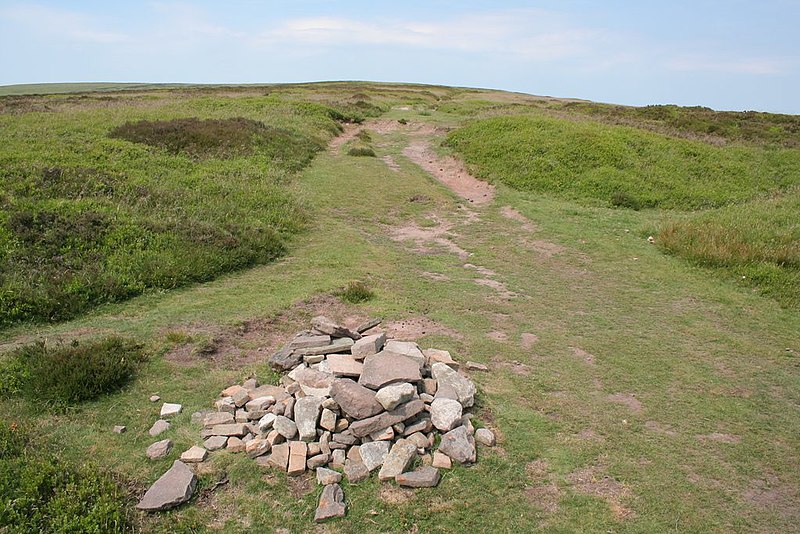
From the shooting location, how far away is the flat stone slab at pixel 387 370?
6199 mm

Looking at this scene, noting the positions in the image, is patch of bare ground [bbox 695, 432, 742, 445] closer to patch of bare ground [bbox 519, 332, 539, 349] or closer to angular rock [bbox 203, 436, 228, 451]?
patch of bare ground [bbox 519, 332, 539, 349]

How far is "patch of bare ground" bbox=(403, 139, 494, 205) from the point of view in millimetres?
20109

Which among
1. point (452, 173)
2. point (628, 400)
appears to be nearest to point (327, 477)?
point (628, 400)

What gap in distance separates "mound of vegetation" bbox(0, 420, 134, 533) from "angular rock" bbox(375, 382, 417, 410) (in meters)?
2.69

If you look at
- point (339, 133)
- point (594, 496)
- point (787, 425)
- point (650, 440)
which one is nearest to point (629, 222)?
point (787, 425)

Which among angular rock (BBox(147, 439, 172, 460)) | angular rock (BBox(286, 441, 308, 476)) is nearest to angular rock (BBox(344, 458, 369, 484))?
angular rock (BBox(286, 441, 308, 476))

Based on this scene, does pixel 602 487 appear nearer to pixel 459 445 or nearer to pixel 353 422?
pixel 459 445

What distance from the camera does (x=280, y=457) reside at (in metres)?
5.48

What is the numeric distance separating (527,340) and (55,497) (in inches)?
265

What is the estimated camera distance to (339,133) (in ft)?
107

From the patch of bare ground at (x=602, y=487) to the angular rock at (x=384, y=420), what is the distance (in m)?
1.83

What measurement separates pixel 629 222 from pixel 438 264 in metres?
7.66

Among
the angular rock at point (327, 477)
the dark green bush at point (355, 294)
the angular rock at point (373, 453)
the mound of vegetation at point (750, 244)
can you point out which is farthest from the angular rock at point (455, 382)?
the mound of vegetation at point (750, 244)

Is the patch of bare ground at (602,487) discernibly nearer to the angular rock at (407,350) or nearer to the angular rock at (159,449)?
the angular rock at (407,350)
